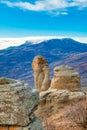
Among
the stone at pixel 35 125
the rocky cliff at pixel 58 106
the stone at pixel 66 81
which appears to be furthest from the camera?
the stone at pixel 66 81

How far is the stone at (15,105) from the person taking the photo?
30.1ft

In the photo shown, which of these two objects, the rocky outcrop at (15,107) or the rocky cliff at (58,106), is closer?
the rocky outcrop at (15,107)

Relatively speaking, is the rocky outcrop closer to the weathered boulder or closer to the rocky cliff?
the rocky cliff

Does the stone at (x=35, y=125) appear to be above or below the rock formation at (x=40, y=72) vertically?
above

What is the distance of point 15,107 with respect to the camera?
9.19 m

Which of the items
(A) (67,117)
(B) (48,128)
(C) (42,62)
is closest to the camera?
(B) (48,128)

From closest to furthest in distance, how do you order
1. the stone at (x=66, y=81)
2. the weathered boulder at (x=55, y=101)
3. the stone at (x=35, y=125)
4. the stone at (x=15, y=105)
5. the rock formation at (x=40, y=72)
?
the stone at (x=15, y=105) → the stone at (x=35, y=125) → the weathered boulder at (x=55, y=101) → the stone at (x=66, y=81) → the rock formation at (x=40, y=72)

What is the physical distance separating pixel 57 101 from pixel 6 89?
19252mm

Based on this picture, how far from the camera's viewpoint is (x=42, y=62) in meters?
47.6

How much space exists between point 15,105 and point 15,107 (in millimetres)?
48

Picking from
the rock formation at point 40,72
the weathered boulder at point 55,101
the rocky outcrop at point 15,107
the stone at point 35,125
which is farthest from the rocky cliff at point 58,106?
the rock formation at point 40,72

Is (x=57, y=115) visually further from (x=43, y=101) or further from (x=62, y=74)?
(x=62, y=74)

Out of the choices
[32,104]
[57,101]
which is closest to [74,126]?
[57,101]

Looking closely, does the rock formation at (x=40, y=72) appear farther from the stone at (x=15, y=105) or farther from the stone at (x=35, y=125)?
the stone at (x=15, y=105)
